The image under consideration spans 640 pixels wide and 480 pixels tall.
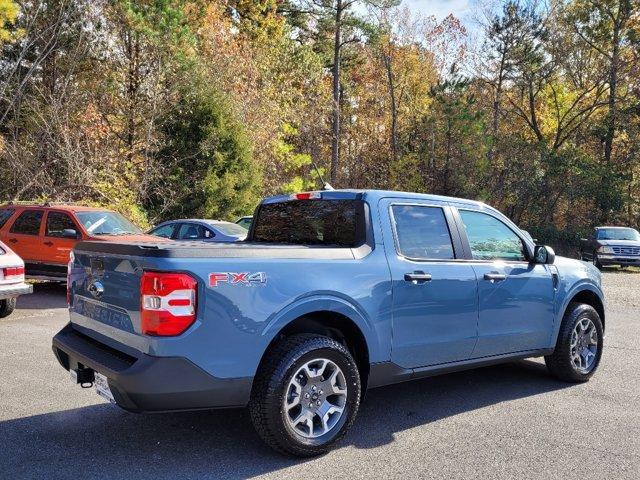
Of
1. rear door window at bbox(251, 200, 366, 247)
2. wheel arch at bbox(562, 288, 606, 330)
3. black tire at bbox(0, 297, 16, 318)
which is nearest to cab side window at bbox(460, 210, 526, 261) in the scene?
wheel arch at bbox(562, 288, 606, 330)

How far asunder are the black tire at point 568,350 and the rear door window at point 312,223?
266 centimetres

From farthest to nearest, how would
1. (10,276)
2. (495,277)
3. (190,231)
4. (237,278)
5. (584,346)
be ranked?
(190,231) → (10,276) → (584,346) → (495,277) → (237,278)

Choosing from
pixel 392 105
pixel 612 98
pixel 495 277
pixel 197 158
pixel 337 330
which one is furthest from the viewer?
pixel 392 105

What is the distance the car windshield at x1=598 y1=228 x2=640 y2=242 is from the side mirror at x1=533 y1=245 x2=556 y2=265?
18321 millimetres

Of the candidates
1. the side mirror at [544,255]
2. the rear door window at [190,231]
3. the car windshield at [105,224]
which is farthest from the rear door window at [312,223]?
the rear door window at [190,231]

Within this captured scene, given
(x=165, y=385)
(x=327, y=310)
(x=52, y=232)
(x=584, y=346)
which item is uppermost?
(x=52, y=232)

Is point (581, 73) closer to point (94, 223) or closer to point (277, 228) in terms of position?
point (94, 223)

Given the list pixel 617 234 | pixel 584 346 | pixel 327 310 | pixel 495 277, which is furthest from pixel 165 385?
pixel 617 234

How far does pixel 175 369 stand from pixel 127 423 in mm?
1440

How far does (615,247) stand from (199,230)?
16.0 meters

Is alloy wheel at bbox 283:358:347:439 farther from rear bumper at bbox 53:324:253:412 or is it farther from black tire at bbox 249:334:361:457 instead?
rear bumper at bbox 53:324:253:412

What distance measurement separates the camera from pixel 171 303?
3.27 m

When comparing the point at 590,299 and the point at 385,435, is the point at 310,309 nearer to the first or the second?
the point at 385,435

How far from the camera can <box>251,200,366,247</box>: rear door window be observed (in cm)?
436
